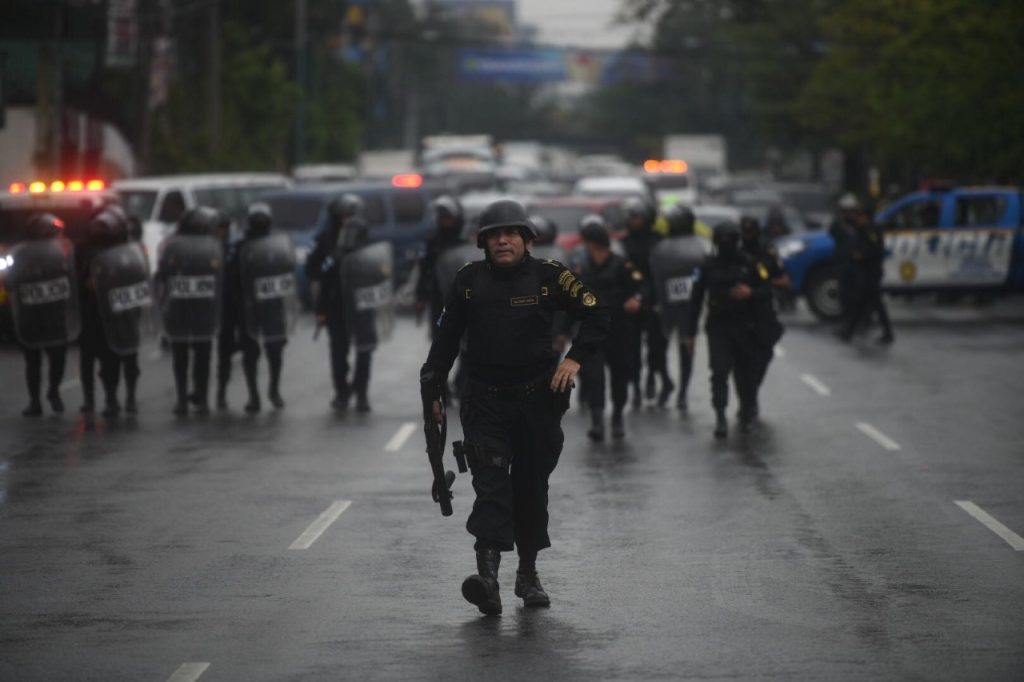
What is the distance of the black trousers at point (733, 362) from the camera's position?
1683cm

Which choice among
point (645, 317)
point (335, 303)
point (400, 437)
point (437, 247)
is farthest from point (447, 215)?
point (400, 437)

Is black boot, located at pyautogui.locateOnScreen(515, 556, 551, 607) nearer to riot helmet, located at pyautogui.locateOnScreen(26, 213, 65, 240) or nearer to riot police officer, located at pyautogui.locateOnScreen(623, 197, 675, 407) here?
riot police officer, located at pyautogui.locateOnScreen(623, 197, 675, 407)

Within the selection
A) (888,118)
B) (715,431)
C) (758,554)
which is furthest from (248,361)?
(888,118)

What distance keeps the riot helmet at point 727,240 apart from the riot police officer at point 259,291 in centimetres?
420

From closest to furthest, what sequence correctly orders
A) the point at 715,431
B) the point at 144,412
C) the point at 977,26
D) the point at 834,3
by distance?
the point at 715,431
the point at 144,412
the point at 977,26
the point at 834,3

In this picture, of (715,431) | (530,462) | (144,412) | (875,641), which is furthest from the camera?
(144,412)

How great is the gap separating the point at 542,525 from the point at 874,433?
8140mm

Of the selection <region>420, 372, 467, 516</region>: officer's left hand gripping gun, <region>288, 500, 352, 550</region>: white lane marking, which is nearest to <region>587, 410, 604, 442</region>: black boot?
<region>288, 500, 352, 550</region>: white lane marking

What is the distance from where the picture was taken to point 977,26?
3869 centimetres

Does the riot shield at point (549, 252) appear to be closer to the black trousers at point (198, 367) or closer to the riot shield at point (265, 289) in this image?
the riot shield at point (265, 289)

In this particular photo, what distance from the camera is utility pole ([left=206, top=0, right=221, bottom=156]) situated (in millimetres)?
47094

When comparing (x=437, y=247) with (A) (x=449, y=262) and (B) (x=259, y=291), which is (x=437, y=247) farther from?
(B) (x=259, y=291)

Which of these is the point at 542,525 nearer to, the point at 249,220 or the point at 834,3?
the point at 249,220

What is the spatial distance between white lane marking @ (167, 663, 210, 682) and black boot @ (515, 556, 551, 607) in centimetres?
172
